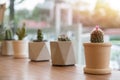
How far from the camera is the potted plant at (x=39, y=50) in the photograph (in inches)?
69.2

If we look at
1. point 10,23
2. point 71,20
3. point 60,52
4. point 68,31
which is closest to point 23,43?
point 60,52

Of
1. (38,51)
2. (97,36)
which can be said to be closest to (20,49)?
(38,51)

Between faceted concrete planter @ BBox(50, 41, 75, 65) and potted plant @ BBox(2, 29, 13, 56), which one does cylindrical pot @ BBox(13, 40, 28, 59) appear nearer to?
potted plant @ BBox(2, 29, 13, 56)

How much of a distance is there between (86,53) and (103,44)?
9 centimetres

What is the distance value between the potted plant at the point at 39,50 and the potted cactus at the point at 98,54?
58 centimetres

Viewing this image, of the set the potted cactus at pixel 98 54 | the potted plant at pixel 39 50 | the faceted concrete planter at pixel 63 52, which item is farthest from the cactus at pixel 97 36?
the potted plant at pixel 39 50

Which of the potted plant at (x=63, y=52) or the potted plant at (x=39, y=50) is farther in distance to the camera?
the potted plant at (x=39, y=50)

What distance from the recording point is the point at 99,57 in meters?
1.20

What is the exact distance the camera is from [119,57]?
4242 millimetres

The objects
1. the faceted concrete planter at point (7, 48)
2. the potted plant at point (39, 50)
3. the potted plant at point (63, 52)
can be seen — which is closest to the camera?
the potted plant at point (63, 52)

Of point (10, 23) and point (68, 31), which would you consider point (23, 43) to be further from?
point (68, 31)

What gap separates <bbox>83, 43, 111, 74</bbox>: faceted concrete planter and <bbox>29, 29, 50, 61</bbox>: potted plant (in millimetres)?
588

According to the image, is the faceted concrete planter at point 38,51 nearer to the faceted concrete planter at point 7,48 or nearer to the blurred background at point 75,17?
the faceted concrete planter at point 7,48

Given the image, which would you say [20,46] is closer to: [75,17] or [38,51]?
[38,51]
